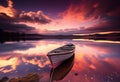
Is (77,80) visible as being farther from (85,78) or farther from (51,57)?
(51,57)

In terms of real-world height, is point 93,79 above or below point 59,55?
below

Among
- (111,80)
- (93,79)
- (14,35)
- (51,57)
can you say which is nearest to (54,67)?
(51,57)

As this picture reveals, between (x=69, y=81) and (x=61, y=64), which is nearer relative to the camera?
(x=69, y=81)

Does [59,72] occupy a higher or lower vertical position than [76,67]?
higher

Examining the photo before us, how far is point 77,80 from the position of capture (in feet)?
23.7

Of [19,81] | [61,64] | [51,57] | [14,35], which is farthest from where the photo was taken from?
[14,35]

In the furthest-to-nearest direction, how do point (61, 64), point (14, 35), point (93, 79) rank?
1. point (14, 35)
2. point (61, 64)
3. point (93, 79)

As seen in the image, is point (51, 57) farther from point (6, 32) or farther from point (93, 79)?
point (6, 32)

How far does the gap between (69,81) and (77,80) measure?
0.42 m

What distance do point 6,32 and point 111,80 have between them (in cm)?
6424

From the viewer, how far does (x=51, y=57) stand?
9.36 metres

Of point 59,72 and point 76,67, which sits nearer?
point 59,72

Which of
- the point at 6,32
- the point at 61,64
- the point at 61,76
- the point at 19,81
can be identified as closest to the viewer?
the point at 19,81

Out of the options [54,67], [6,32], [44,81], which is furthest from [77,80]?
[6,32]
